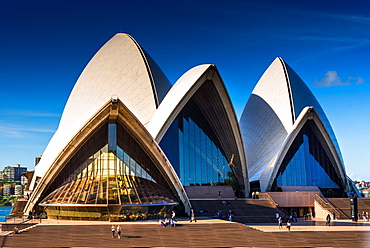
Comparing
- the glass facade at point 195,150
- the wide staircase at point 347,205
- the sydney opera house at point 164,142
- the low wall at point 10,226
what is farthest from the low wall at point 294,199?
the low wall at point 10,226

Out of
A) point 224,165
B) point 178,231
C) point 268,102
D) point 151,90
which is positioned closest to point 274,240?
point 178,231

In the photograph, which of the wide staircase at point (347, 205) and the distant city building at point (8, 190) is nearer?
the wide staircase at point (347, 205)

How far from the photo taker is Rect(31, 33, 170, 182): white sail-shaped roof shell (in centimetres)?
4069

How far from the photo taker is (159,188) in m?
29.4

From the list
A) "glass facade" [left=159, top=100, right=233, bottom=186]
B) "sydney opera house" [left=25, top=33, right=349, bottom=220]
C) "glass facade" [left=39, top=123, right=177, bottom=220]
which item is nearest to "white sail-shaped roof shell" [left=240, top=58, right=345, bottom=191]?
"sydney opera house" [left=25, top=33, right=349, bottom=220]

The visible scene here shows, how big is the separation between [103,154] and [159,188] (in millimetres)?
4344

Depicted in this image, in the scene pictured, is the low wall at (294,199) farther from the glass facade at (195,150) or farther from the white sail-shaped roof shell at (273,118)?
the white sail-shaped roof shell at (273,118)

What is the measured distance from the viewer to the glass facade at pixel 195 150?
36.2m

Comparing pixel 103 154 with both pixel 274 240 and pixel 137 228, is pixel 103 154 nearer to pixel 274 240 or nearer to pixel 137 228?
pixel 137 228

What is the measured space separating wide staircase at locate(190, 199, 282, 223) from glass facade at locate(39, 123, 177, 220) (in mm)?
2839

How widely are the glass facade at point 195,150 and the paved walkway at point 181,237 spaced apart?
12592 millimetres

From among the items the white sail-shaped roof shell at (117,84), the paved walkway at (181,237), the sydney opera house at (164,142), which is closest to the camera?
the paved walkway at (181,237)

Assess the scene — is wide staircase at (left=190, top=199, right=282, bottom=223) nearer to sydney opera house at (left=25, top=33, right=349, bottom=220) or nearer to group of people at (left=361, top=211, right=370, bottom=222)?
sydney opera house at (left=25, top=33, right=349, bottom=220)

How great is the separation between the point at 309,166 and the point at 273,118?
20.7 ft
